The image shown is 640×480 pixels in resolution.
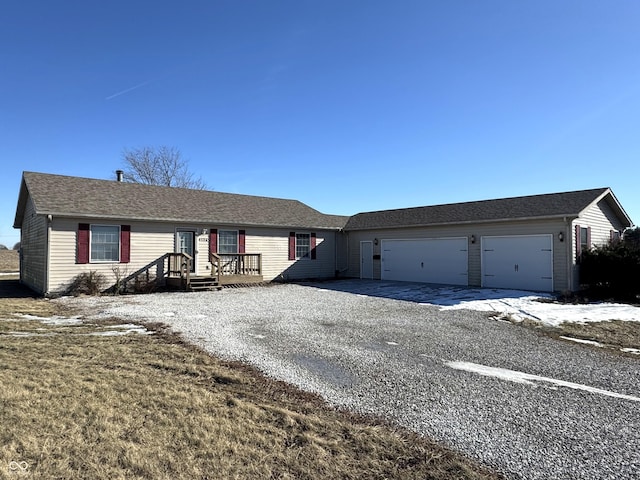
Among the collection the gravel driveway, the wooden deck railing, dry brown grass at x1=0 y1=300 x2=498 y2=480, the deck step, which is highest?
the wooden deck railing

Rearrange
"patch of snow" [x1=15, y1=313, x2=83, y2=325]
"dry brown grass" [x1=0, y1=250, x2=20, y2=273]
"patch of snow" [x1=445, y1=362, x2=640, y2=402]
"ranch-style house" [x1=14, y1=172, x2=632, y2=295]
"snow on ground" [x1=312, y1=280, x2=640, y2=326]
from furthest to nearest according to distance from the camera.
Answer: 1. "dry brown grass" [x1=0, y1=250, x2=20, y2=273]
2. "ranch-style house" [x1=14, y1=172, x2=632, y2=295]
3. "snow on ground" [x1=312, y1=280, x2=640, y2=326]
4. "patch of snow" [x1=15, y1=313, x2=83, y2=325]
5. "patch of snow" [x1=445, y1=362, x2=640, y2=402]

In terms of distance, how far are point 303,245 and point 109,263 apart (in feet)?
28.9

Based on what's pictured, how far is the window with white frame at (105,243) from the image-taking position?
13867 millimetres

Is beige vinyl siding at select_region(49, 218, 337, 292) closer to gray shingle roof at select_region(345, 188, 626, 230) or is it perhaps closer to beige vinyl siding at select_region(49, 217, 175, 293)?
beige vinyl siding at select_region(49, 217, 175, 293)

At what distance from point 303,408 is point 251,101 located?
47.9ft

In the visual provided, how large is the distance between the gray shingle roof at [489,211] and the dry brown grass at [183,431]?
12.9 m

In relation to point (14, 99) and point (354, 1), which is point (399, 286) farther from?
point (14, 99)

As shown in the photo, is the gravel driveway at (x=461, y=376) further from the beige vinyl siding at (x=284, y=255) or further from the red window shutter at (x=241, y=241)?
the beige vinyl siding at (x=284, y=255)

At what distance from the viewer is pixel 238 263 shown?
17234 millimetres

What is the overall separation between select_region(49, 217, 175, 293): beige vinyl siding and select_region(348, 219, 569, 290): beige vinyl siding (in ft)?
31.0

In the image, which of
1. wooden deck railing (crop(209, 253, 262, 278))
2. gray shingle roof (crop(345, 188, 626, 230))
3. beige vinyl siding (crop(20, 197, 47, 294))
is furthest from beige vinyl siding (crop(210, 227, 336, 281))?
beige vinyl siding (crop(20, 197, 47, 294))

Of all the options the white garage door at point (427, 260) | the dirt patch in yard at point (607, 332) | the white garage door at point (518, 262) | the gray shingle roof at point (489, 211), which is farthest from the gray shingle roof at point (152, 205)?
the dirt patch in yard at point (607, 332)

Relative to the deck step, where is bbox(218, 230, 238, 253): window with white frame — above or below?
above

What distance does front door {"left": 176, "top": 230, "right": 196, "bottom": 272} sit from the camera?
15.8m
